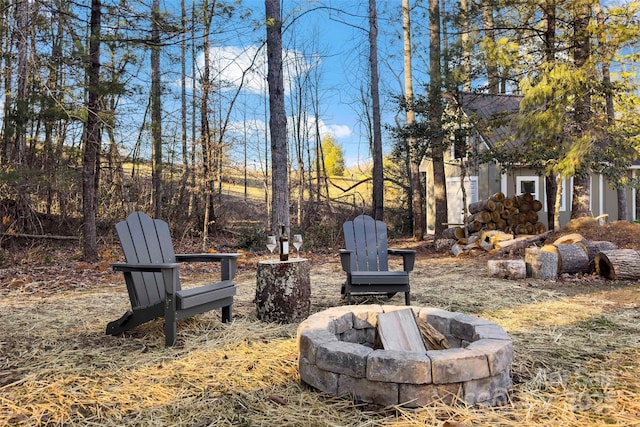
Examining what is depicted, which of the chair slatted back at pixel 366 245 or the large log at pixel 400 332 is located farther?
the chair slatted back at pixel 366 245

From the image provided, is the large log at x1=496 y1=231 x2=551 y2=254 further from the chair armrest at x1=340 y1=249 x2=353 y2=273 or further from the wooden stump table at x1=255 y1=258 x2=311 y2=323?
the wooden stump table at x1=255 y1=258 x2=311 y2=323

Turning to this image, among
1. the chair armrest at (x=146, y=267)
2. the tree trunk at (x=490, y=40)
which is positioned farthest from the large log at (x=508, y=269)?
the chair armrest at (x=146, y=267)

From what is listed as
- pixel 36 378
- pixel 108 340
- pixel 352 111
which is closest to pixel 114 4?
pixel 108 340

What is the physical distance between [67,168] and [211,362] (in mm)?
7046

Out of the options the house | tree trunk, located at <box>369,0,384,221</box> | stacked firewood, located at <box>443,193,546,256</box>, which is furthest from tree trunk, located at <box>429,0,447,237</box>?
tree trunk, located at <box>369,0,384,221</box>

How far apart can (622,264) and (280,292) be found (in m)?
4.58

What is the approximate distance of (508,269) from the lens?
19.6 ft

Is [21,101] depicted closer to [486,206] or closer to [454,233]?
[454,233]

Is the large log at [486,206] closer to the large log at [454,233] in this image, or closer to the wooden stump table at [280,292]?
the large log at [454,233]

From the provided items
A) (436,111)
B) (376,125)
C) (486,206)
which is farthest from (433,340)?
(376,125)

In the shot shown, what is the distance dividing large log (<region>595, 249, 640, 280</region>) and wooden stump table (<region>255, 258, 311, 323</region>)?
14.2 ft

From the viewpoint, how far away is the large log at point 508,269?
5926mm

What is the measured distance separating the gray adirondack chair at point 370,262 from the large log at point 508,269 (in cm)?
226

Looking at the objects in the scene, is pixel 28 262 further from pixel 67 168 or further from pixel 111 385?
pixel 111 385
